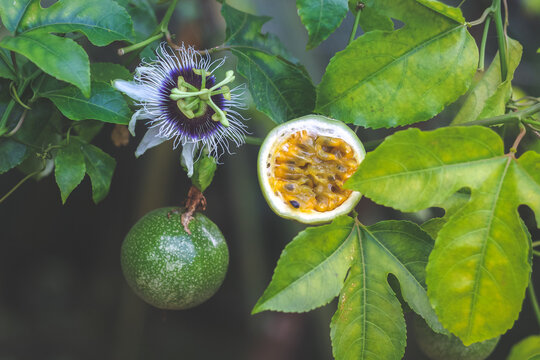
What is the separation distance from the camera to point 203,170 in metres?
0.77

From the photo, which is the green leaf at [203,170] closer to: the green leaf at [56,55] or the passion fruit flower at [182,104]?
the passion fruit flower at [182,104]

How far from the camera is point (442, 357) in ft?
2.83

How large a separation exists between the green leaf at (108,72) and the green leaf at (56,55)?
109 millimetres

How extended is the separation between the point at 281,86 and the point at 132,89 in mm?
215

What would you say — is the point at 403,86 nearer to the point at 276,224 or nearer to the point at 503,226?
the point at 503,226

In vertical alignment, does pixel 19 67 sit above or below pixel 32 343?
above

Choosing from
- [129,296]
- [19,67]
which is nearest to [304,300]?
[19,67]

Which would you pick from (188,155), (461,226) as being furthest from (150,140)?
(461,226)

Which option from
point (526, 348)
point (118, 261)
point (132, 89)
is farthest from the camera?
point (118, 261)

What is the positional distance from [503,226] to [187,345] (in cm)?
109

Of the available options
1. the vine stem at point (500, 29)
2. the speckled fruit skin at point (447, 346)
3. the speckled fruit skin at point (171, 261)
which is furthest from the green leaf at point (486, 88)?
the speckled fruit skin at point (171, 261)

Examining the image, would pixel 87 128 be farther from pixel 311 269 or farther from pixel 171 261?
pixel 311 269

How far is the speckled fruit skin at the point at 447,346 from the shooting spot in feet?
2.75

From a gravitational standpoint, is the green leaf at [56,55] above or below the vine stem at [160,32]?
above
